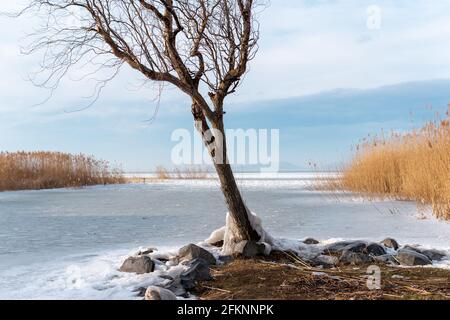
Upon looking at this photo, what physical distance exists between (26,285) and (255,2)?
2.64m

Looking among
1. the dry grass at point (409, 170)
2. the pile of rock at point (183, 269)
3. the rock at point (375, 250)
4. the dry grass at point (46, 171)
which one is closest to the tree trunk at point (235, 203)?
the pile of rock at point (183, 269)

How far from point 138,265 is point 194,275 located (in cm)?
49

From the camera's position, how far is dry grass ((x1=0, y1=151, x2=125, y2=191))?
41.1ft

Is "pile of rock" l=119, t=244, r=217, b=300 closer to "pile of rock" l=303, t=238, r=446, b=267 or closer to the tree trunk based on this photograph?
the tree trunk

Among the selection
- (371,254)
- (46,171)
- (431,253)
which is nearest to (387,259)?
(371,254)

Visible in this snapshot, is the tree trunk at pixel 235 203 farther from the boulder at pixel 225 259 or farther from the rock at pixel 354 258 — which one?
the rock at pixel 354 258

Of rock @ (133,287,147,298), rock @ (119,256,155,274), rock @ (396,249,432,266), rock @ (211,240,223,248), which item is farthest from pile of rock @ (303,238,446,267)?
rock @ (133,287,147,298)

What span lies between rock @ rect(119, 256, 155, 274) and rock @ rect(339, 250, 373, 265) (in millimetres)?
1376

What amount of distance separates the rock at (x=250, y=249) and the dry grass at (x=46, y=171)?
1023 cm

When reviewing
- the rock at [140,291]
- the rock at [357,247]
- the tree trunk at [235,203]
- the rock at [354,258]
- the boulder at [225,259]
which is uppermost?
the tree trunk at [235,203]

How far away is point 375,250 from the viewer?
3672 mm

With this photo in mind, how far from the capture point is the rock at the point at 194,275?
9.16 ft

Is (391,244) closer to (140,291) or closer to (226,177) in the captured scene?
(226,177)
